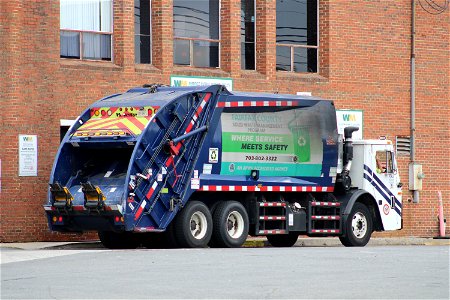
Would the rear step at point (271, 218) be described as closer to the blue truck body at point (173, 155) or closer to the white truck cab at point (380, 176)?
the blue truck body at point (173, 155)

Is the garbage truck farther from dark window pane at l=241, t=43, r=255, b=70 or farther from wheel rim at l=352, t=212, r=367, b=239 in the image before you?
dark window pane at l=241, t=43, r=255, b=70

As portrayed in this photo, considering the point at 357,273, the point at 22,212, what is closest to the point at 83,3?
the point at 22,212

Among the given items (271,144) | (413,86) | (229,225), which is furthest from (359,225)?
(413,86)

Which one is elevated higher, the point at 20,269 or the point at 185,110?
the point at 185,110

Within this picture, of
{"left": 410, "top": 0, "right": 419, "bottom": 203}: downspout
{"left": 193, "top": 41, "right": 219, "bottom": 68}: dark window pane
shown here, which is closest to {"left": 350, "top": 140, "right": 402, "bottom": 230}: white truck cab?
{"left": 193, "top": 41, "right": 219, "bottom": 68}: dark window pane

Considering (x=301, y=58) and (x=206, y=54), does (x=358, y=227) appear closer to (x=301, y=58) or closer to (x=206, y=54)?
(x=206, y=54)

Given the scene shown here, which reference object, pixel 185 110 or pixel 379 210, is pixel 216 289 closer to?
pixel 185 110

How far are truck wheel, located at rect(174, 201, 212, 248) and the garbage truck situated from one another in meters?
0.02

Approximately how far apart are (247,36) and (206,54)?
1402mm

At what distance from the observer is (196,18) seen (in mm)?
32062

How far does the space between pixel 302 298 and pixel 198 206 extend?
10983mm

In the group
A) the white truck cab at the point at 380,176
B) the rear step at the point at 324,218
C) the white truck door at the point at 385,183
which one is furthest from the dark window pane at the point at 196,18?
the rear step at the point at 324,218

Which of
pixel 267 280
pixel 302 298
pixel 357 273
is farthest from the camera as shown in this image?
pixel 357 273

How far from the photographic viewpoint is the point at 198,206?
25094 millimetres
